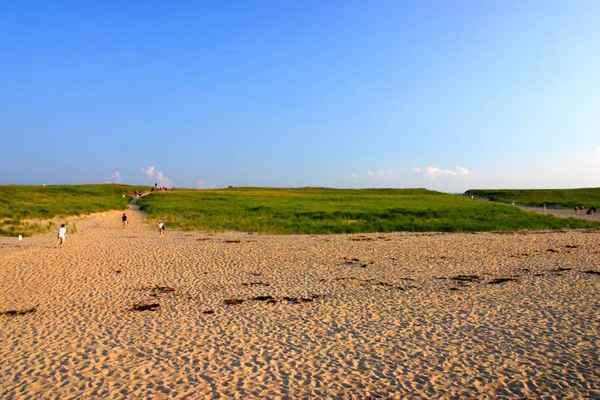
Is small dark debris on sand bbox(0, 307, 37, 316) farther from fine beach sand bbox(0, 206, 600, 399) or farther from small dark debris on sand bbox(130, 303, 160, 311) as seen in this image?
small dark debris on sand bbox(130, 303, 160, 311)

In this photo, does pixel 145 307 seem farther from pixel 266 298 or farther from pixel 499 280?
pixel 499 280

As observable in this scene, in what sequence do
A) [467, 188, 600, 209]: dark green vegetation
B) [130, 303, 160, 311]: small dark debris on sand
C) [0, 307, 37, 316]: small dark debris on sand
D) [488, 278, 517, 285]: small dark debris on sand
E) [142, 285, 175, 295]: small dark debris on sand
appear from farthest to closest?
[467, 188, 600, 209]: dark green vegetation, [488, 278, 517, 285]: small dark debris on sand, [142, 285, 175, 295]: small dark debris on sand, [130, 303, 160, 311]: small dark debris on sand, [0, 307, 37, 316]: small dark debris on sand

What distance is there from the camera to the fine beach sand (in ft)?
22.2

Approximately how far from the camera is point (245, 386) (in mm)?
6715

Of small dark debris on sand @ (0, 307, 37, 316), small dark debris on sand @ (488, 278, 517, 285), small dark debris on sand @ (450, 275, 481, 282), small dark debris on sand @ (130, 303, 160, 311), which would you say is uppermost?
small dark debris on sand @ (488, 278, 517, 285)

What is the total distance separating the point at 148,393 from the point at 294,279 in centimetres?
849

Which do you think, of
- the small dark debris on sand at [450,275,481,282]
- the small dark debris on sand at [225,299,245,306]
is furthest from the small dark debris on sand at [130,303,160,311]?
the small dark debris on sand at [450,275,481,282]

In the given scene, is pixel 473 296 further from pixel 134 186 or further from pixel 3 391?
pixel 134 186

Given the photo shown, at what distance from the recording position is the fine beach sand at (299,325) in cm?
678

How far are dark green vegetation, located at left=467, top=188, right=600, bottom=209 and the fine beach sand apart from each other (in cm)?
5560

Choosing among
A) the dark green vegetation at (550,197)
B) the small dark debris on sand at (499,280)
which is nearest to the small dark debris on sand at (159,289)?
the small dark debris on sand at (499,280)

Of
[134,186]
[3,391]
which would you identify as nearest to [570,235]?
[3,391]

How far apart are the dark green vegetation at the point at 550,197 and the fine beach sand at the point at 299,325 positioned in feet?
182

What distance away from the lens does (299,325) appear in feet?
31.9
